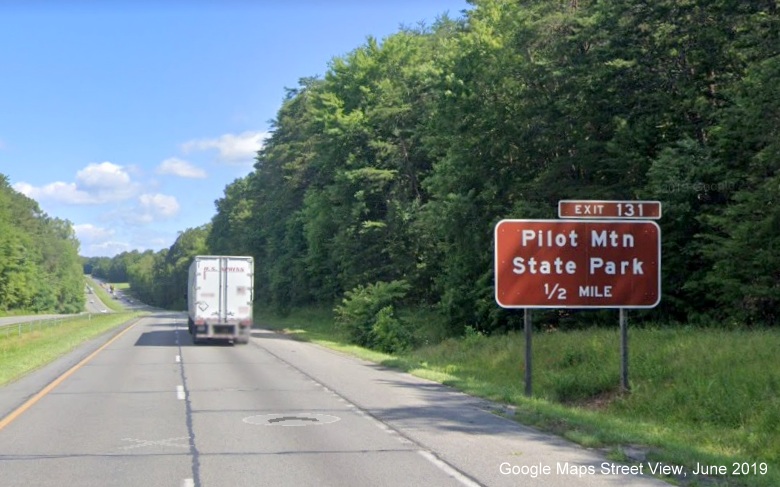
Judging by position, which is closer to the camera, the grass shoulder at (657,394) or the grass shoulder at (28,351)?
the grass shoulder at (657,394)

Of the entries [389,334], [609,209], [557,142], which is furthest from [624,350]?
[389,334]

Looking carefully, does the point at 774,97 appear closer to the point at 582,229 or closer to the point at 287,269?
the point at 582,229

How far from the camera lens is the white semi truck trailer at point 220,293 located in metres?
32.1

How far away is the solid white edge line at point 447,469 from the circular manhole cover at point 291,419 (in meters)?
3.01

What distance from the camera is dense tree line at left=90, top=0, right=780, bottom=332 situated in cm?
2141

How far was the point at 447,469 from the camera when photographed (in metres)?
8.62

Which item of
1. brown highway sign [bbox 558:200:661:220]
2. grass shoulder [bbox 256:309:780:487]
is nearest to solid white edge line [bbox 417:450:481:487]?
grass shoulder [bbox 256:309:780:487]

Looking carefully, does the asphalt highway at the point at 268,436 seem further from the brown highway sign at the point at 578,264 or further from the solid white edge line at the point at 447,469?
the brown highway sign at the point at 578,264

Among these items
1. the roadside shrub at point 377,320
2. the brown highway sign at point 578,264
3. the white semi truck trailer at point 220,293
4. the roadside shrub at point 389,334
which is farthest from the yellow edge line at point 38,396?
the roadside shrub at point 377,320

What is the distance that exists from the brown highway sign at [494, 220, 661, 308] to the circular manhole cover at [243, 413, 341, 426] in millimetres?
4813

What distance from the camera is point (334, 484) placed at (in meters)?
8.01

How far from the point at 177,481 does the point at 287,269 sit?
6478 centimetres

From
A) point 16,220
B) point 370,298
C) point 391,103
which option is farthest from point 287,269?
point 16,220

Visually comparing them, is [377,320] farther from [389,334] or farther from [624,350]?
[624,350]
